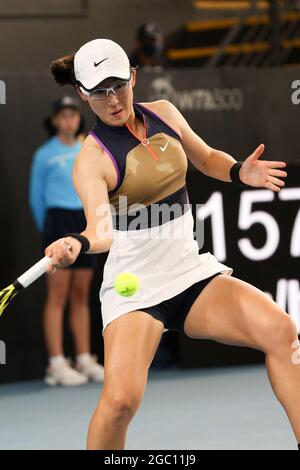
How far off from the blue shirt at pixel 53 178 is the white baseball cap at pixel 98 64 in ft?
11.8

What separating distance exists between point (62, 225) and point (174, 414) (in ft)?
5.79

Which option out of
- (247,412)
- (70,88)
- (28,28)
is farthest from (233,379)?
(28,28)

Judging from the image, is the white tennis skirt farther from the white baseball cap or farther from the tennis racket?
the white baseball cap

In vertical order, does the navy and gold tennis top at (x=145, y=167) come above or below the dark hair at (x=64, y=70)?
below

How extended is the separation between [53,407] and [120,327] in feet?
10.5

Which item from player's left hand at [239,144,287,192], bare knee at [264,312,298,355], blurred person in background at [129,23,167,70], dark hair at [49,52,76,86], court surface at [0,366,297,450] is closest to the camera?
bare knee at [264,312,298,355]

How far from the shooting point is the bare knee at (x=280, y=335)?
4.28 meters

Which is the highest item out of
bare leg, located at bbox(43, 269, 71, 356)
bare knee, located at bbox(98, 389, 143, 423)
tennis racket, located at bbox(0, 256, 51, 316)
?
tennis racket, located at bbox(0, 256, 51, 316)

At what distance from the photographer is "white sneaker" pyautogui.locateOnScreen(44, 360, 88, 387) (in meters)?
8.16

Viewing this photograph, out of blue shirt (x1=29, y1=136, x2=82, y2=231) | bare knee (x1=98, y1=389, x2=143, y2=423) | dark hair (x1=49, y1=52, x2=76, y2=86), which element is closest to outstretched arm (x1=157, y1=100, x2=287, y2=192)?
dark hair (x1=49, y1=52, x2=76, y2=86)

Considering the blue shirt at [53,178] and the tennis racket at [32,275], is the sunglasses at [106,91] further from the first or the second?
the blue shirt at [53,178]

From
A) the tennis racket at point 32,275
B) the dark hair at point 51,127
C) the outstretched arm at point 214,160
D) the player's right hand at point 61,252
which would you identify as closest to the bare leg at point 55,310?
the dark hair at point 51,127

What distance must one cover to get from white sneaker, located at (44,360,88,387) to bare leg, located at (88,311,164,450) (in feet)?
12.7

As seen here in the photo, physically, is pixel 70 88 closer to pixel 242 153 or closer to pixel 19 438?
pixel 242 153
